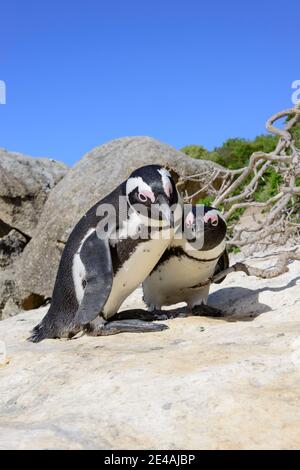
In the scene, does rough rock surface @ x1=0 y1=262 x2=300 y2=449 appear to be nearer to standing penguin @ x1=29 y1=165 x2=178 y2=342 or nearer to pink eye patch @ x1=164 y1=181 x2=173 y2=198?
standing penguin @ x1=29 y1=165 x2=178 y2=342

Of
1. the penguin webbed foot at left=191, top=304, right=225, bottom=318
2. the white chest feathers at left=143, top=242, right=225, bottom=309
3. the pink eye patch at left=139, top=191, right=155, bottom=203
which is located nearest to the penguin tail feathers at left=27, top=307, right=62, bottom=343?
the white chest feathers at left=143, top=242, right=225, bottom=309

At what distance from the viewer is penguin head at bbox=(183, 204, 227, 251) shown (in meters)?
2.89

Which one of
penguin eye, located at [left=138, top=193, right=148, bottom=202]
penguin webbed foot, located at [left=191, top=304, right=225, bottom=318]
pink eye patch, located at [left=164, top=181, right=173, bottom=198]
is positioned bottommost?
penguin webbed foot, located at [left=191, top=304, right=225, bottom=318]

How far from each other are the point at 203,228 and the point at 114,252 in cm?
44

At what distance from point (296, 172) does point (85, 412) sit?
2.82m

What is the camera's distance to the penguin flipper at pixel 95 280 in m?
2.61

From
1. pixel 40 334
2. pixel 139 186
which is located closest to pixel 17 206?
pixel 40 334

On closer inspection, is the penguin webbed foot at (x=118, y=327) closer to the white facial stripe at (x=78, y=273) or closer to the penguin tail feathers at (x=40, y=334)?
the white facial stripe at (x=78, y=273)

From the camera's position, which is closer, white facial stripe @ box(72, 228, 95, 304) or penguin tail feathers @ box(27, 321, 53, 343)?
white facial stripe @ box(72, 228, 95, 304)

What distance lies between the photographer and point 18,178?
7.55 metres

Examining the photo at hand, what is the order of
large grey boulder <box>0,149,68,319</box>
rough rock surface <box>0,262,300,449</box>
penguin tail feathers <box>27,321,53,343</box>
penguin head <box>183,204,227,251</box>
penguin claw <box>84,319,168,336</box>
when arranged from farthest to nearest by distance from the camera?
1. large grey boulder <box>0,149,68,319</box>
2. penguin tail feathers <box>27,321,53,343</box>
3. penguin head <box>183,204,227,251</box>
4. penguin claw <box>84,319,168,336</box>
5. rough rock surface <box>0,262,300,449</box>

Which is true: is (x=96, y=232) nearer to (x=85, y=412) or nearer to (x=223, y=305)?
Answer: (x=223, y=305)

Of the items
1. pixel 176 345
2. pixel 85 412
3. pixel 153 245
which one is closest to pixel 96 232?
pixel 153 245

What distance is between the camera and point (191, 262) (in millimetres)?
2959
